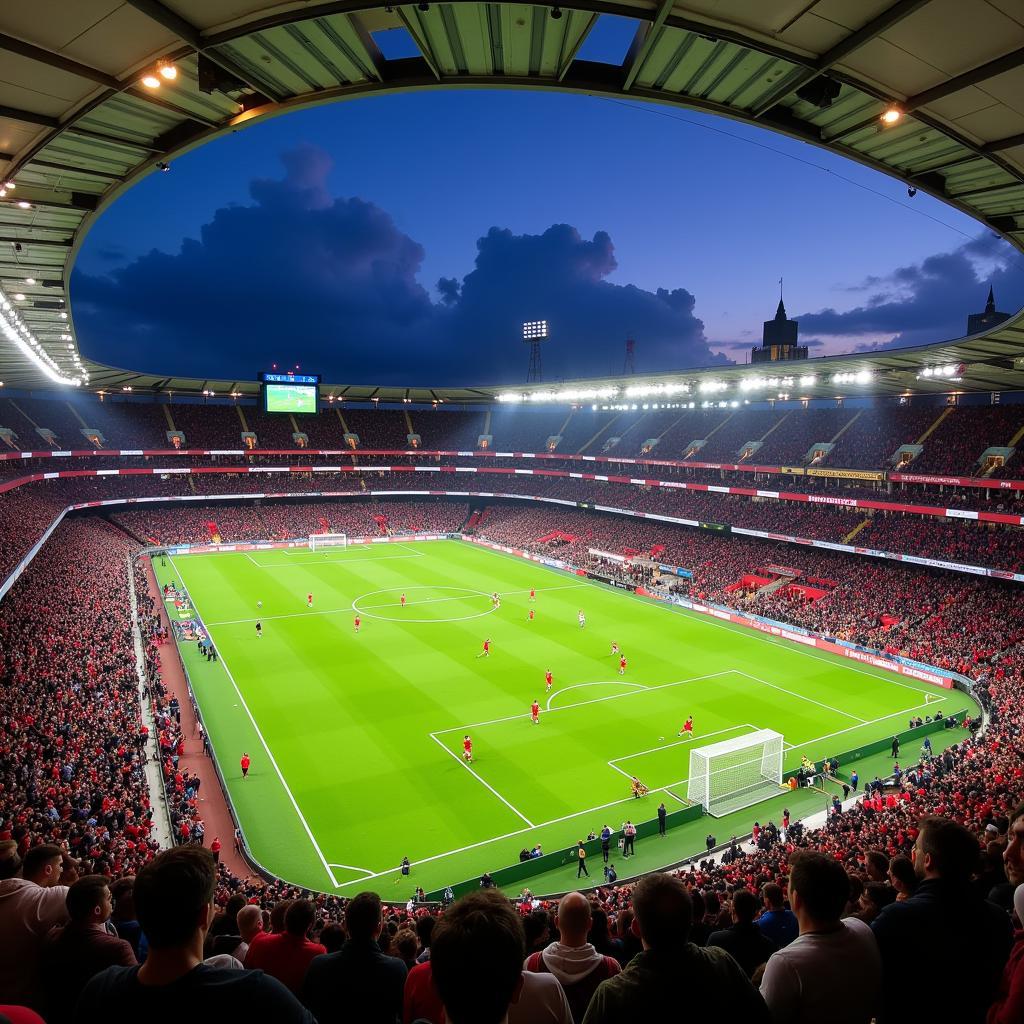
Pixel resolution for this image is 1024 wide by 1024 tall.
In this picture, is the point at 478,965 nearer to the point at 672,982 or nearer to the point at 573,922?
the point at 672,982

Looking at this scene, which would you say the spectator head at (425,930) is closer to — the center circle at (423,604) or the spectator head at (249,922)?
the spectator head at (249,922)

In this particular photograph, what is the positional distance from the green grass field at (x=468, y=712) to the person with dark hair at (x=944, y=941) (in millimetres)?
16998

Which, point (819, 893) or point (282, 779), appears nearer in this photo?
point (819, 893)

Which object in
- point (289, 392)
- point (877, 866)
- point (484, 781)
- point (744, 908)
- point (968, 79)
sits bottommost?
point (484, 781)

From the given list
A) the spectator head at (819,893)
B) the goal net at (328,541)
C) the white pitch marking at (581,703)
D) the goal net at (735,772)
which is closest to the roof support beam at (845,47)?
the spectator head at (819,893)

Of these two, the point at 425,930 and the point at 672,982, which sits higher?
the point at 672,982

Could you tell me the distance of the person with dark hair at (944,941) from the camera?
3646 millimetres

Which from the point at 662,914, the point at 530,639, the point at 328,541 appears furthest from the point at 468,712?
the point at 328,541

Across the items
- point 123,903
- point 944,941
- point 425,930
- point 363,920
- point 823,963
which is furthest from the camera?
point 425,930

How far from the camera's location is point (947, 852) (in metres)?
4.04

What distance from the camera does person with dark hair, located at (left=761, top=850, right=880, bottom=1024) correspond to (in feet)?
11.1

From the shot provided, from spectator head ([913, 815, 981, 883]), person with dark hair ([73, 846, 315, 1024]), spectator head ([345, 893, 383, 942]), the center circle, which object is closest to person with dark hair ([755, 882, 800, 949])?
spectator head ([913, 815, 981, 883])

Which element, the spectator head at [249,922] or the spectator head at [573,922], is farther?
the spectator head at [249,922]

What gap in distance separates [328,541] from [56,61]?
203 ft
